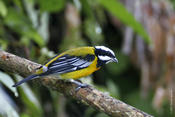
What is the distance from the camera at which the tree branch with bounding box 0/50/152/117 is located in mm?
2125

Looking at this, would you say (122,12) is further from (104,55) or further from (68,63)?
(68,63)

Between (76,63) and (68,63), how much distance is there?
0.08 metres

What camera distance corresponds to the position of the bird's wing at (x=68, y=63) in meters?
2.69

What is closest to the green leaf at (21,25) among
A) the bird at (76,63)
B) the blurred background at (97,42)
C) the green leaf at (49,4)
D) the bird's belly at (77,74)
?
the blurred background at (97,42)

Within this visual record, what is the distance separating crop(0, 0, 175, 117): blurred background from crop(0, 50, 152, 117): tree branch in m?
0.41

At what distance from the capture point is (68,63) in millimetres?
2824

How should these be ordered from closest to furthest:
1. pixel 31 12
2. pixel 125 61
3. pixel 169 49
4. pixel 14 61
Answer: pixel 14 61 < pixel 31 12 < pixel 169 49 < pixel 125 61

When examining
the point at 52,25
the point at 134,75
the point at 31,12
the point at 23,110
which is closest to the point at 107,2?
the point at 31,12

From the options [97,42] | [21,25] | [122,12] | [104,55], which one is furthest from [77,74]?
[97,42]

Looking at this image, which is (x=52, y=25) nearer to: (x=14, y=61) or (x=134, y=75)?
(x=134, y=75)

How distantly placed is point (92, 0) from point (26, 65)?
7.12 feet

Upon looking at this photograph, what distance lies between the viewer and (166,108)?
200 inches

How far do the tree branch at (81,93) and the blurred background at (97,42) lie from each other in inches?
16.2

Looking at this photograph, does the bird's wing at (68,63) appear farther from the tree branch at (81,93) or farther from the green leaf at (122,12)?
the green leaf at (122,12)
